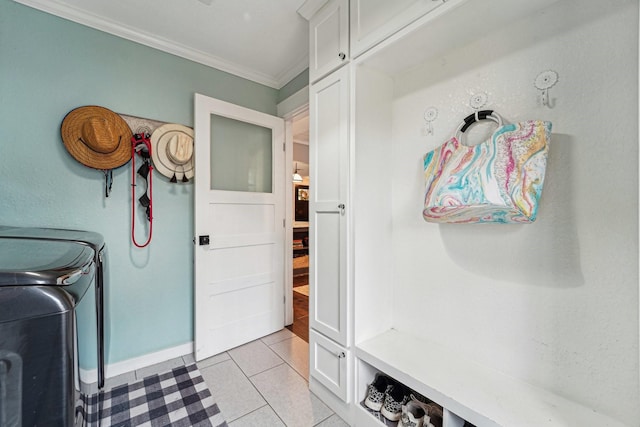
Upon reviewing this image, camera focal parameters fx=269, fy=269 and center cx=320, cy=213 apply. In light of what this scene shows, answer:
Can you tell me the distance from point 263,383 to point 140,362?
3.23ft

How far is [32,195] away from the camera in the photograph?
166cm

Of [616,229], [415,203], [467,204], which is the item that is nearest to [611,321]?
[616,229]

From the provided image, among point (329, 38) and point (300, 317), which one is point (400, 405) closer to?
point (300, 317)

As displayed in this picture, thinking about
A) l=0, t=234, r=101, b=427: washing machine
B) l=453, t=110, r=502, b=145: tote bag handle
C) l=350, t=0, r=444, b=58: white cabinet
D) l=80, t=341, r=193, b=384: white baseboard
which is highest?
l=350, t=0, r=444, b=58: white cabinet

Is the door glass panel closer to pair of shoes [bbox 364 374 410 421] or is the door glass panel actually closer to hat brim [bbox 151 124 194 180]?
hat brim [bbox 151 124 194 180]

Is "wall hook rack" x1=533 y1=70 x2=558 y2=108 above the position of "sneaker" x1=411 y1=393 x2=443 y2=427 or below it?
above

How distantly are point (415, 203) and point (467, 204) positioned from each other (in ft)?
1.30

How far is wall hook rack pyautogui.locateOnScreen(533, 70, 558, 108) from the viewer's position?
1.08 metres

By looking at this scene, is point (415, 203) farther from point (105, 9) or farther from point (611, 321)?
point (105, 9)

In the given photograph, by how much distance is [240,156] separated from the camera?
2471mm

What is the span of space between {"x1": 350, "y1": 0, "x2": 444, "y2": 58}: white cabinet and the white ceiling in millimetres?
545

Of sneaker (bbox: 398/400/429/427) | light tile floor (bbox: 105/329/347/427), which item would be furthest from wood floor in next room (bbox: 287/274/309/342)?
sneaker (bbox: 398/400/429/427)

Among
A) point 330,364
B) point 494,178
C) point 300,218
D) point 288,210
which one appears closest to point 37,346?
point 330,364

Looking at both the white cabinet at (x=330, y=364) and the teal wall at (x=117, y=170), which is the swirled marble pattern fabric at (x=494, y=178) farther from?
the teal wall at (x=117, y=170)
